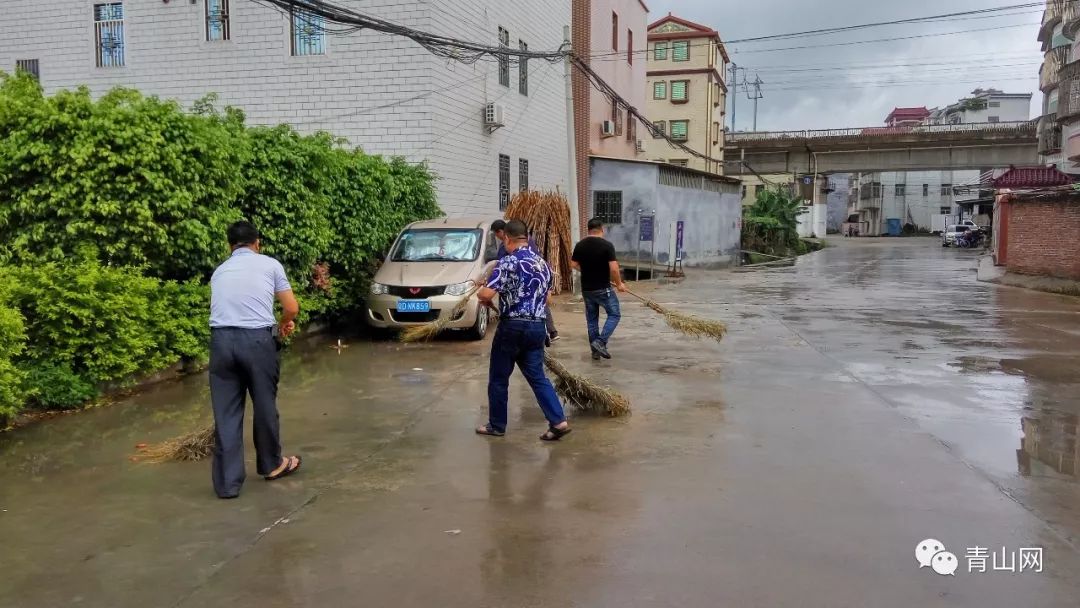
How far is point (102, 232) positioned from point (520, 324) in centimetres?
442

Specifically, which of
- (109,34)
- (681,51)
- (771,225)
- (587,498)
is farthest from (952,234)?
(587,498)

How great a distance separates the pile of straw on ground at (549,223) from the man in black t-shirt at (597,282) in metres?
7.55

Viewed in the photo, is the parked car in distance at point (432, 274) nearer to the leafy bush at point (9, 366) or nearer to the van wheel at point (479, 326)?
the van wheel at point (479, 326)

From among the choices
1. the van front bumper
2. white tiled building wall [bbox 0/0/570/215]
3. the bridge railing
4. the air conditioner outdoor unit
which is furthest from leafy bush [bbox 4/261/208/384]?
the bridge railing

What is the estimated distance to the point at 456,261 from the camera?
40.1 ft

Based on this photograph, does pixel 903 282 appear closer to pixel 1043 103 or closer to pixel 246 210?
pixel 246 210

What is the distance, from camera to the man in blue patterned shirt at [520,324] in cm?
626

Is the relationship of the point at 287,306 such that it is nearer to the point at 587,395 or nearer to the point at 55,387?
the point at 587,395

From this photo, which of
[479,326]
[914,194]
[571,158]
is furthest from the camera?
[914,194]

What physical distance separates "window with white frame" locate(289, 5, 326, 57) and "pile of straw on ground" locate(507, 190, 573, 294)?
5010mm

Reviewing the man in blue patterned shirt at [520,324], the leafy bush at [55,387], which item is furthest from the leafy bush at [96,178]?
the man in blue patterned shirt at [520,324]

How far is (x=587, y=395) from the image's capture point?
7234mm

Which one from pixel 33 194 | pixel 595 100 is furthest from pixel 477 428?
pixel 595 100

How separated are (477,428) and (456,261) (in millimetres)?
5824
